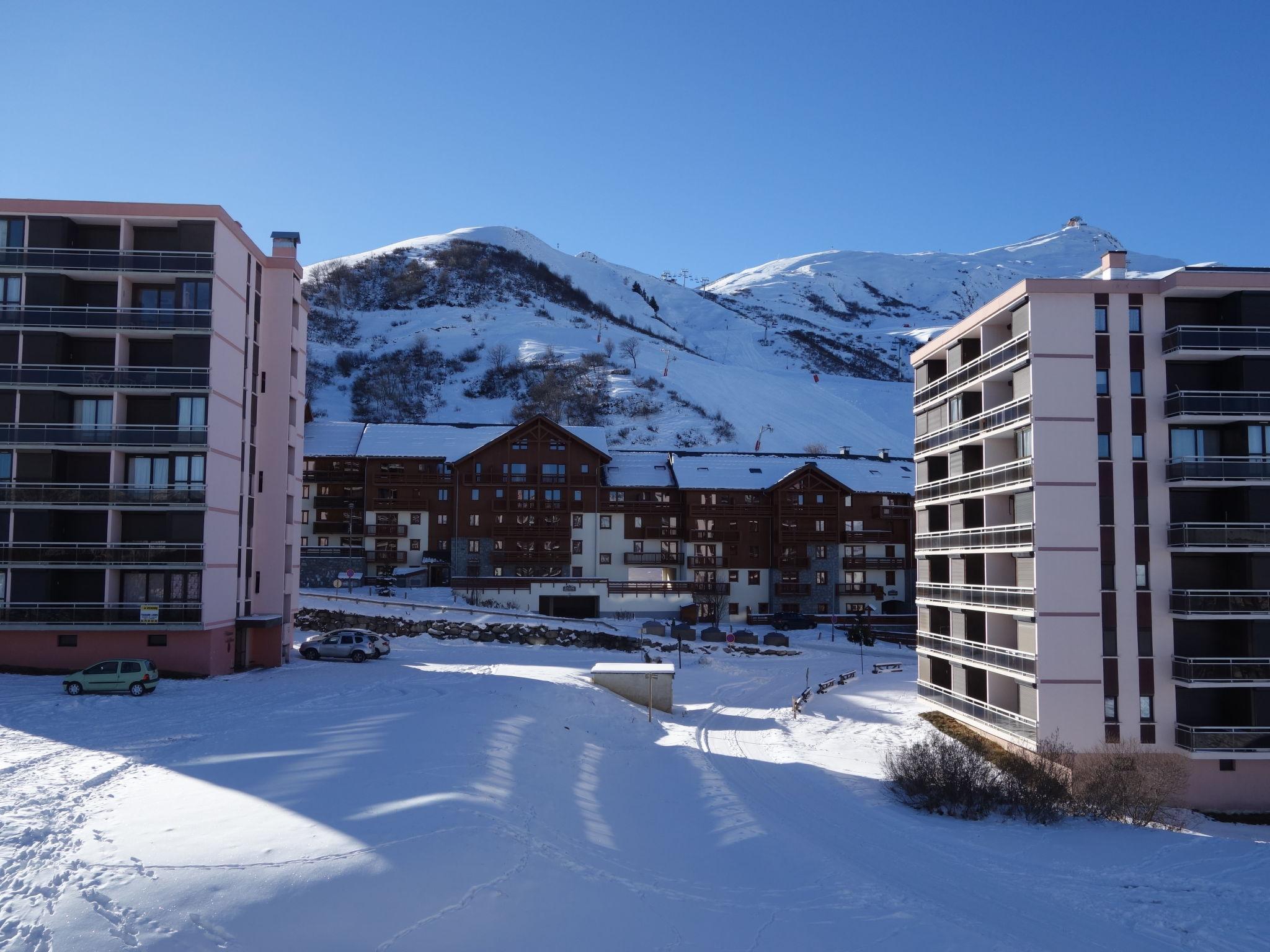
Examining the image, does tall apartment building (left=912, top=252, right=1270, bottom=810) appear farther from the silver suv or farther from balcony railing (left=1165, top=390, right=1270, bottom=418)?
the silver suv

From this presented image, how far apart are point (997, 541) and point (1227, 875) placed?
1534 centimetres

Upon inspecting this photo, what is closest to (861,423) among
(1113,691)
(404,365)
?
(404,365)

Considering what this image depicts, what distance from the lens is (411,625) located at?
2355 inches

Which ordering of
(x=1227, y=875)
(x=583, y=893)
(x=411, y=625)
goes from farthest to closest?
(x=411, y=625)
(x=1227, y=875)
(x=583, y=893)

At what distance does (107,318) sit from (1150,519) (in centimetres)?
4624

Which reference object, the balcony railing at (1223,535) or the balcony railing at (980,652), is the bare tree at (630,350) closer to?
the balcony railing at (980,652)

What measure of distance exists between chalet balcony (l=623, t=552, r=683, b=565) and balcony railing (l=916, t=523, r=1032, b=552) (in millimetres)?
34557

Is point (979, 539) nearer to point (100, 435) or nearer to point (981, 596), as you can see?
point (981, 596)

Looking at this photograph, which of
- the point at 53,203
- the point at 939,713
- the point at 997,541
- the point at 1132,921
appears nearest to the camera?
the point at 1132,921

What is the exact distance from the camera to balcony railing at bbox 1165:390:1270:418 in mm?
34156

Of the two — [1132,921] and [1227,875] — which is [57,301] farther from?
[1227,875]

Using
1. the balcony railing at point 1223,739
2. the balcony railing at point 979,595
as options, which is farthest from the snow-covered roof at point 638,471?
the balcony railing at point 1223,739

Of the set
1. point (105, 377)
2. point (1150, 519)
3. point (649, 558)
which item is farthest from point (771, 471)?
point (105, 377)

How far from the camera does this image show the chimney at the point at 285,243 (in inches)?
1933
